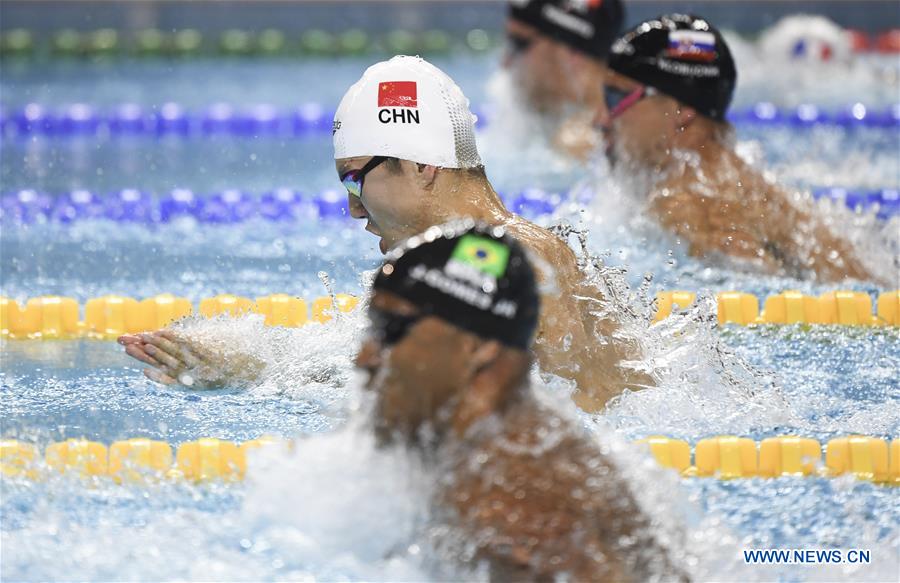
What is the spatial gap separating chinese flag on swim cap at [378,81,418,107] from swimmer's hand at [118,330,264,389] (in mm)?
707

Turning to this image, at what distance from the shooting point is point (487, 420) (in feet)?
6.66

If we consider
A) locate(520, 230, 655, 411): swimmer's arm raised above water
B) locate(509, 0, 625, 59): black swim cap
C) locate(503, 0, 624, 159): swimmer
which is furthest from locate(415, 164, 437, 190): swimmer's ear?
locate(509, 0, 625, 59): black swim cap

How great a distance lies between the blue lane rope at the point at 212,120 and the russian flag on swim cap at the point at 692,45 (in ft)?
8.29

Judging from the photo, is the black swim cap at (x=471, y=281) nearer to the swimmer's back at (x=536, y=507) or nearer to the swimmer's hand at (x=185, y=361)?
the swimmer's back at (x=536, y=507)

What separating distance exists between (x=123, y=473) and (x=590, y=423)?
965 millimetres

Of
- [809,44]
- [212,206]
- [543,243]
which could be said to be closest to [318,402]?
[543,243]

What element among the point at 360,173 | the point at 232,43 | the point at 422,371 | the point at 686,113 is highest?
the point at 232,43

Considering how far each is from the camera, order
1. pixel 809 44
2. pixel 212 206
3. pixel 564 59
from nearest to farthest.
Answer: pixel 212 206
pixel 564 59
pixel 809 44

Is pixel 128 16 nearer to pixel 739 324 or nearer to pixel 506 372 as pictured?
pixel 739 324

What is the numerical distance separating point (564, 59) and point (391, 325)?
4.16m

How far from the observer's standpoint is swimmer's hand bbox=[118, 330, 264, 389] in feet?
10.6

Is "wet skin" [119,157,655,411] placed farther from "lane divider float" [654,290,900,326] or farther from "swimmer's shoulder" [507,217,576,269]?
"lane divider float" [654,290,900,326]

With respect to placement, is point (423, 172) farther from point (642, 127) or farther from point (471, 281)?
point (642, 127)

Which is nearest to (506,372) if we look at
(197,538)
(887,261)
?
(197,538)
